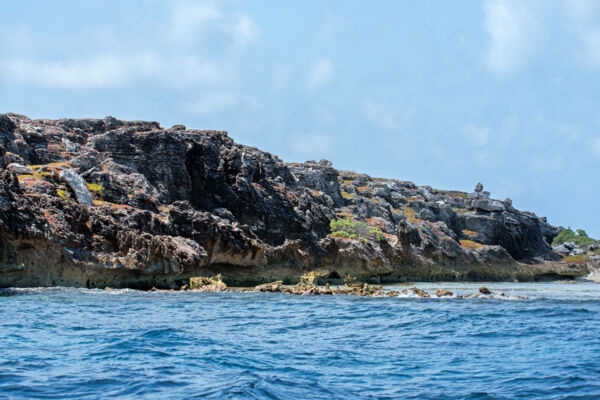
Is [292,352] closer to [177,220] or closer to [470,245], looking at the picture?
[177,220]

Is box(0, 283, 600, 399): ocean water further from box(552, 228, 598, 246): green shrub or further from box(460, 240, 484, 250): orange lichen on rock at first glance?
box(552, 228, 598, 246): green shrub

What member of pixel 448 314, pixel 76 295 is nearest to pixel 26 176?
pixel 76 295

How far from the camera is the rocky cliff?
3741 centimetres

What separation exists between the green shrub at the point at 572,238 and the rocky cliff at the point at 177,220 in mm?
41336

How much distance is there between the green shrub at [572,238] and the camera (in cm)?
13012

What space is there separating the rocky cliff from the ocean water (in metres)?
9.62

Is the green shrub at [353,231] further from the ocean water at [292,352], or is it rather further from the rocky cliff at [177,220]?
the ocean water at [292,352]

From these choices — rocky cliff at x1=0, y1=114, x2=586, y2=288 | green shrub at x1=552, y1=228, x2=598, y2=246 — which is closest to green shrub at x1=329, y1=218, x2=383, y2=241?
rocky cliff at x1=0, y1=114, x2=586, y2=288

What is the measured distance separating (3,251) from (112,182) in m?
17.1

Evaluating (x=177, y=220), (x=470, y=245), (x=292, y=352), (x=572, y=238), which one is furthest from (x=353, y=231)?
(x=572, y=238)

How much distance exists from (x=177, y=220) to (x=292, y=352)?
113 feet

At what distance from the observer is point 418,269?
242 feet

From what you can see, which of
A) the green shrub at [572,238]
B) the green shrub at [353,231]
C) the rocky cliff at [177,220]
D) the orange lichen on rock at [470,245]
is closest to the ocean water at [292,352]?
the rocky cliff at [177,220]

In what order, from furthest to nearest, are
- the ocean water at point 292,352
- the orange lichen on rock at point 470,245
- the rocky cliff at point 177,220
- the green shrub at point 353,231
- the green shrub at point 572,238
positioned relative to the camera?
the green shrub at point 572,238
the orange lichen on rock at point 470,245
the green shrub at point 353,231
the rocky cliff at point 177,220
the ocean water at point 292,352
